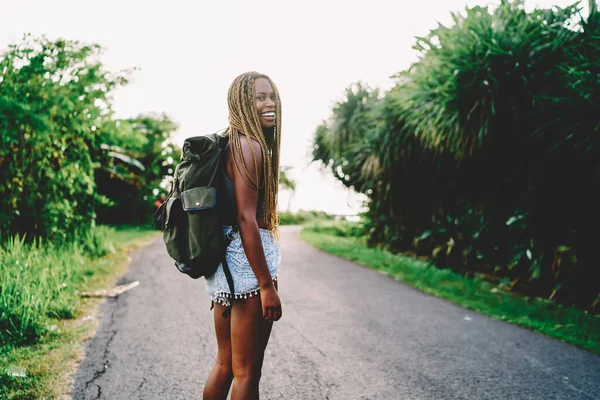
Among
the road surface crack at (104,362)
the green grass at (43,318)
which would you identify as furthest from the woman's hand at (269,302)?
the green grass at (43,318)

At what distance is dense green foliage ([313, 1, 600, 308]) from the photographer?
19.5ft

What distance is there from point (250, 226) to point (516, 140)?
639 cm

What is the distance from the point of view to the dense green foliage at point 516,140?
19.5 ft

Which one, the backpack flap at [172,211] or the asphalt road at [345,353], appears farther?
the asphalt road at [345,353]

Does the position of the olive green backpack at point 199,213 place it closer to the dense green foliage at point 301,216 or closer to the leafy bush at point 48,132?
the leafy bush at point 48,132

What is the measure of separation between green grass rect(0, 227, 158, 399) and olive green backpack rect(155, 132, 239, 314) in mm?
1743

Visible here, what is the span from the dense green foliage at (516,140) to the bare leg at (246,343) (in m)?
5.09

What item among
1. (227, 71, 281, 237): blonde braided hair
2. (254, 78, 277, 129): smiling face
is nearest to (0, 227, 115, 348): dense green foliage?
(227, 71, 281, 237): blonde braided hair

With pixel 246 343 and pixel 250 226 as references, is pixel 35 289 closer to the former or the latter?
pixel 246 343

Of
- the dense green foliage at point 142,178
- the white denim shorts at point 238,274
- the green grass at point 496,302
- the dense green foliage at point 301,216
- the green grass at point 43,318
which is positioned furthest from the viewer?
the dense green foliage at point 301,216

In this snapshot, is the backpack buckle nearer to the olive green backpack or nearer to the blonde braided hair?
the olive green backpack

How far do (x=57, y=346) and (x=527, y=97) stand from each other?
693 cm

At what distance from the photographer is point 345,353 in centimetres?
406

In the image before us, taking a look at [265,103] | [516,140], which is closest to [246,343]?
[265,103]
